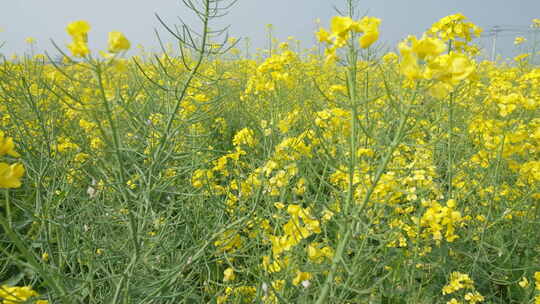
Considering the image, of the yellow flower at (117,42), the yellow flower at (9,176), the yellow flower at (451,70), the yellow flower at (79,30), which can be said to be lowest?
the yellow flower at (9,176)

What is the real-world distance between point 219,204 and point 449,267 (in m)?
1.43

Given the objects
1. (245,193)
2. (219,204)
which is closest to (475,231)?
(245,193)

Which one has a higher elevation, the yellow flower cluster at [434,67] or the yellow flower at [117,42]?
the yellow flower at [117,42]

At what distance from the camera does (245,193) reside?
1.71 m

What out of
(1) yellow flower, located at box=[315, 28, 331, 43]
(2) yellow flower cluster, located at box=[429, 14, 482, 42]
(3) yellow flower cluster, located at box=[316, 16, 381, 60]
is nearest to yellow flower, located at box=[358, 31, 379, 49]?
(3) yellow flower cluster, located at box=[316, 16, 381, 60]

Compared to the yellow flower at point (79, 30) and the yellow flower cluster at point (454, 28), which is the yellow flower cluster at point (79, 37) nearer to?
the yellow flower at point (79, 30)

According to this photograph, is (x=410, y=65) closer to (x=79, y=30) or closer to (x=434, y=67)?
(x=434, y=67)

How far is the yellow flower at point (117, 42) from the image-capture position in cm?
76

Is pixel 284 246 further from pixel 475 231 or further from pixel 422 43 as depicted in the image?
pixel 475 231

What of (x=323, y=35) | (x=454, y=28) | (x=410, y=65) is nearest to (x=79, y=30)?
(x=323, y=35)

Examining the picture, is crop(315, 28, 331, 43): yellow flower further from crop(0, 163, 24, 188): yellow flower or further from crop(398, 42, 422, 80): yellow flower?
crop(0, 163, 24, 188): yellow flower

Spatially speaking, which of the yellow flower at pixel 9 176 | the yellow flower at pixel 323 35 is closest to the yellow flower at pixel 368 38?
the yellow flower at pixel 323 35

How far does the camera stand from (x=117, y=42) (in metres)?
0.76

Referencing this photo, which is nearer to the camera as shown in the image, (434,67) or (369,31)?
(434,67)
